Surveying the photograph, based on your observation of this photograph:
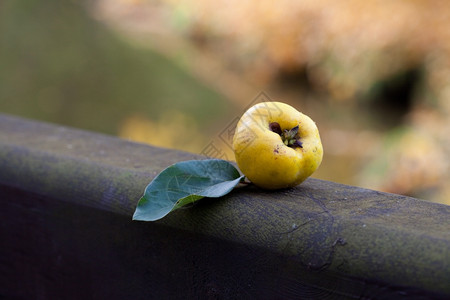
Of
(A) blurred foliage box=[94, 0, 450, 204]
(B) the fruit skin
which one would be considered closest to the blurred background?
(A) blurred foliage box=[94, 0, 450, 204]

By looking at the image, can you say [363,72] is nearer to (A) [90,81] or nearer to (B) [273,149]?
(A) [90,81]

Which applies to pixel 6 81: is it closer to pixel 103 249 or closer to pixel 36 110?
pixel 36 110

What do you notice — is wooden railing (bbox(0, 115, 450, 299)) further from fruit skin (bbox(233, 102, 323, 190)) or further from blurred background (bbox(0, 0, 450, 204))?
blurred background (bbox(0, 0, 450, 204))

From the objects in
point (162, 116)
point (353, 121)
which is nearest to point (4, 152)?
point (162, 116)

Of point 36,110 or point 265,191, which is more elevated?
point 36,110

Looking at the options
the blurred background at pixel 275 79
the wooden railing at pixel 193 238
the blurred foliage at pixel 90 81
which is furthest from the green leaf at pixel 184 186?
the blurred foliage at pixel 90 81
